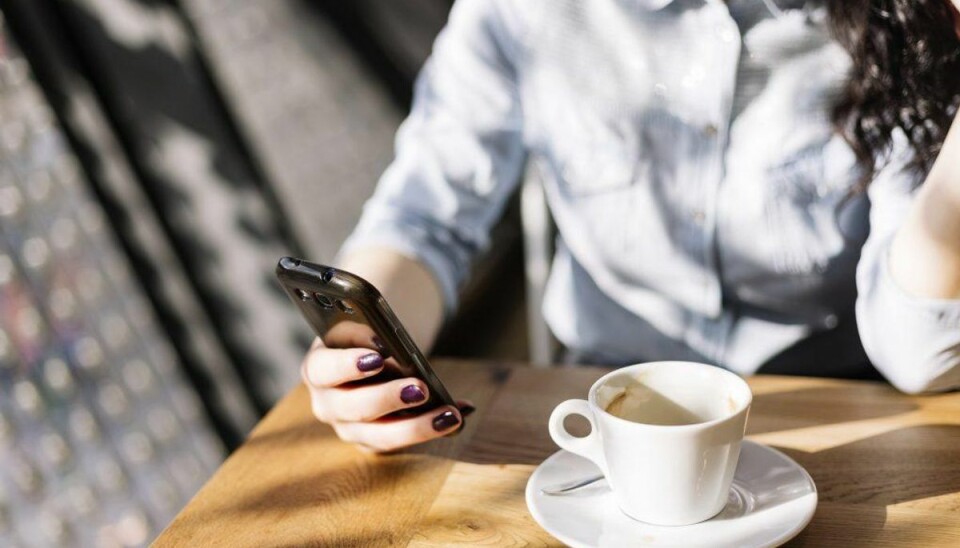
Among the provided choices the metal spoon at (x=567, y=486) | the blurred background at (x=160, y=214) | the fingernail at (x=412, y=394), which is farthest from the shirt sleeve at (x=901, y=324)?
the blurred background at (x=160, y=214)

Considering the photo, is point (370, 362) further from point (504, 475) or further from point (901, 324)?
point (901, 324)

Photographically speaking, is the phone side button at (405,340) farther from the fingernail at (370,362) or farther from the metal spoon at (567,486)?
the metal spoon at (567,486)

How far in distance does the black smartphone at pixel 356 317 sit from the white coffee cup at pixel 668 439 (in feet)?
0.47

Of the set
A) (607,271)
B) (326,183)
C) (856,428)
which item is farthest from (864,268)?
(326,183)

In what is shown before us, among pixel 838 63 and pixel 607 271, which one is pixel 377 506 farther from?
pixel 838 63

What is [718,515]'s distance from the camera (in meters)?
0.62

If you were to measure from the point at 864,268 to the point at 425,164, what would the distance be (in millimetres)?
495

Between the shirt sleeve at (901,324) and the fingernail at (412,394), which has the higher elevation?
the fingernail at (412,394)

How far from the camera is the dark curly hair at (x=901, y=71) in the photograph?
87 cm

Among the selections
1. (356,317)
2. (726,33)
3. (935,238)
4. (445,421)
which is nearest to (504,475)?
(445,421)

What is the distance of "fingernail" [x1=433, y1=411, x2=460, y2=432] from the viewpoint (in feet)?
2.45

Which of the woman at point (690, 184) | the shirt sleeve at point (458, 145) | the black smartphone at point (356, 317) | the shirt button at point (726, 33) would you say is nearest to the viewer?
the black smartphone at point (356, 317)

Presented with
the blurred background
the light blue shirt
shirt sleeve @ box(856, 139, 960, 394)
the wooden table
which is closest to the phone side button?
the wooden table

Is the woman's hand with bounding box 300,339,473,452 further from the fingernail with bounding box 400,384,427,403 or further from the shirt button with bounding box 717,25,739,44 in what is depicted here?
the shirt button with bounding box 717,25,739,44
